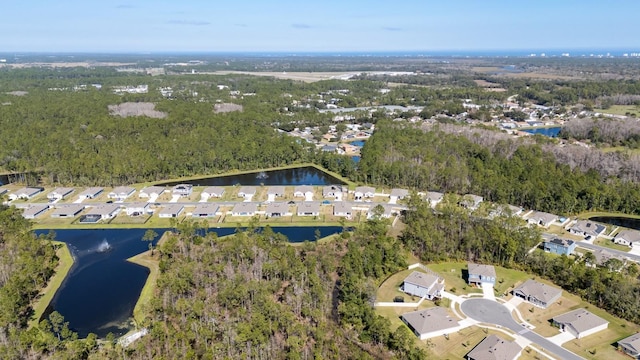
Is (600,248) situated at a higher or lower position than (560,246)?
lower

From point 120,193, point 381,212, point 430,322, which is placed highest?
point 381,212

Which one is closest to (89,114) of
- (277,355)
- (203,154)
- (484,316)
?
(203,154)

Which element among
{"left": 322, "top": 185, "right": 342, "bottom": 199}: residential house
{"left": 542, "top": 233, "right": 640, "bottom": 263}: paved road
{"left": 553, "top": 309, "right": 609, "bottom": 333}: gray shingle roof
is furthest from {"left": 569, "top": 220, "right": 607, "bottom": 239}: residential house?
{"left": 322, "top": 185, "right": 342, "bottom": 199}: residential house

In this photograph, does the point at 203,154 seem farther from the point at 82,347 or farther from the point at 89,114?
the point at 82,347

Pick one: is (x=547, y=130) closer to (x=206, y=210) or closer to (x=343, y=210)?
(x=343, y=210)

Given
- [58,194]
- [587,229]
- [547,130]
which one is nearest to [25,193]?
[58,194]

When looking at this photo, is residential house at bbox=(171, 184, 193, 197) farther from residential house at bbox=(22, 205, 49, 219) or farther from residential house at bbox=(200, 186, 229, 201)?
residential house at bbox=(22, 205, 49, 219)

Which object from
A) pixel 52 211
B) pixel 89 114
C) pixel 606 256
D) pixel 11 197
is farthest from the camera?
pixel 89 114
